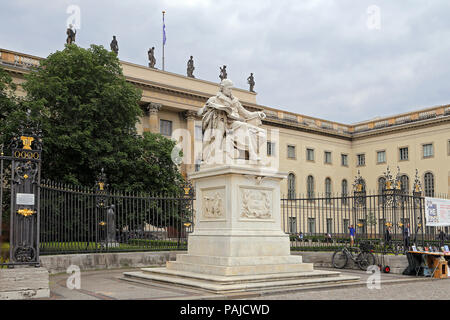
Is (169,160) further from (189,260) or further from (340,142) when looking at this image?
(340,142)

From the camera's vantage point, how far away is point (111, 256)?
648 inches

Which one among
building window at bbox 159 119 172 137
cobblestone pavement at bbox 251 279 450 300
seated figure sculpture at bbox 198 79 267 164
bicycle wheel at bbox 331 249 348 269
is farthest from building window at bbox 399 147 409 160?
seated figure sculpture at bbox 198 79 267 164

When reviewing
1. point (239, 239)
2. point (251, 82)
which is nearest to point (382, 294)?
point (239, 239)

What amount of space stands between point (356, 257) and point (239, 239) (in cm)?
639

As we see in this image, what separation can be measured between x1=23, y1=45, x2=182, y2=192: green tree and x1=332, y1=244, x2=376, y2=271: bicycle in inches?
571

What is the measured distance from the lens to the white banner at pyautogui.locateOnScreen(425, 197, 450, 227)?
659 inches

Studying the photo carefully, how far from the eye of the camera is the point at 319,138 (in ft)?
202

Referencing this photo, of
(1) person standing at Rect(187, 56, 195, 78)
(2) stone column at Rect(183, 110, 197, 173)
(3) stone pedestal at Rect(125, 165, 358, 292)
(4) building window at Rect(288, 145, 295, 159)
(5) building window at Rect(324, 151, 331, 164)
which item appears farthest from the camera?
(5) building window at Rect(324, 151, 331, 164)

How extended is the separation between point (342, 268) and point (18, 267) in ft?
34.3

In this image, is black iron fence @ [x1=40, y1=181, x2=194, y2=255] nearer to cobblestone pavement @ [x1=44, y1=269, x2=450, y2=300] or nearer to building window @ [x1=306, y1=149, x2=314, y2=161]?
cobblestone pavement @ [x1=44, y1=269, x2=450, y2=300]

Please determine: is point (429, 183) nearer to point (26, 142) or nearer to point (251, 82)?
point (251, 82)

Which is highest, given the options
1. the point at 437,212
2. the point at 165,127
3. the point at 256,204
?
the point at 165,127

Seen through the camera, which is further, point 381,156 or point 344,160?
point 344,160
